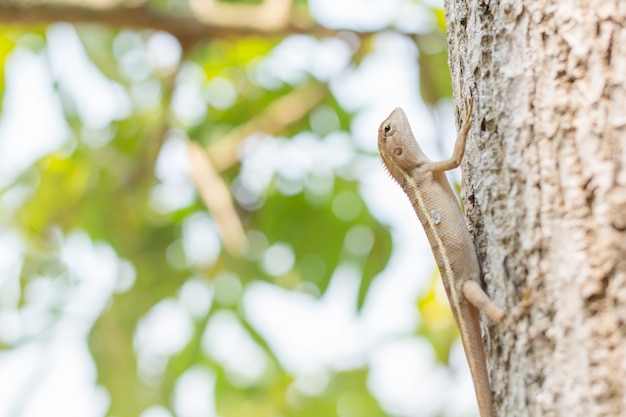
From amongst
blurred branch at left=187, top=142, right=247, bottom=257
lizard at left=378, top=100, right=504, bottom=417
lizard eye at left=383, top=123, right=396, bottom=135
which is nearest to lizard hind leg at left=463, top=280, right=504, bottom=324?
lizard at left=378, top=100, right=504, bottom=417

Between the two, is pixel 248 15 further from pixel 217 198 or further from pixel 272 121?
pixel 217 198

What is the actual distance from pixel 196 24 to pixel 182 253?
1.90 metres

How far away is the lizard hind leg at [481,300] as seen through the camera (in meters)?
2.55

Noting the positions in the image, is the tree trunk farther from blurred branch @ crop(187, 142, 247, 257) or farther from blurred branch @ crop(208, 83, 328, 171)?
blurred branch @ crop(208, 83, 328, 171)

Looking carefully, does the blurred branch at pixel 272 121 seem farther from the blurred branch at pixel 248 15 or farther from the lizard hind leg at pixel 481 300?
the lizard hind leg at pixel 481 300

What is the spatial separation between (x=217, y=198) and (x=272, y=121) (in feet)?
2.71

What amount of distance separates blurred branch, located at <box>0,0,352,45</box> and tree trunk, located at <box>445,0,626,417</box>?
11.1 feet

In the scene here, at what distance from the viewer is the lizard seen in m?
2.71

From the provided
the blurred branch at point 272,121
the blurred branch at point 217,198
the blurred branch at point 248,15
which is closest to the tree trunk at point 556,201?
the blurred branch at point 248,15

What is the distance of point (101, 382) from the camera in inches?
239

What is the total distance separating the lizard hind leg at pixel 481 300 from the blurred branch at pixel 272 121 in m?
3.95

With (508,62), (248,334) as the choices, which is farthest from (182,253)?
(508,62)

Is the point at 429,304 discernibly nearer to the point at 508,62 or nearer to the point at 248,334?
the point at 248,334

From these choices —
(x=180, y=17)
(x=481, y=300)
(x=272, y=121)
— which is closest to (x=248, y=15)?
(x=180, y=17)
